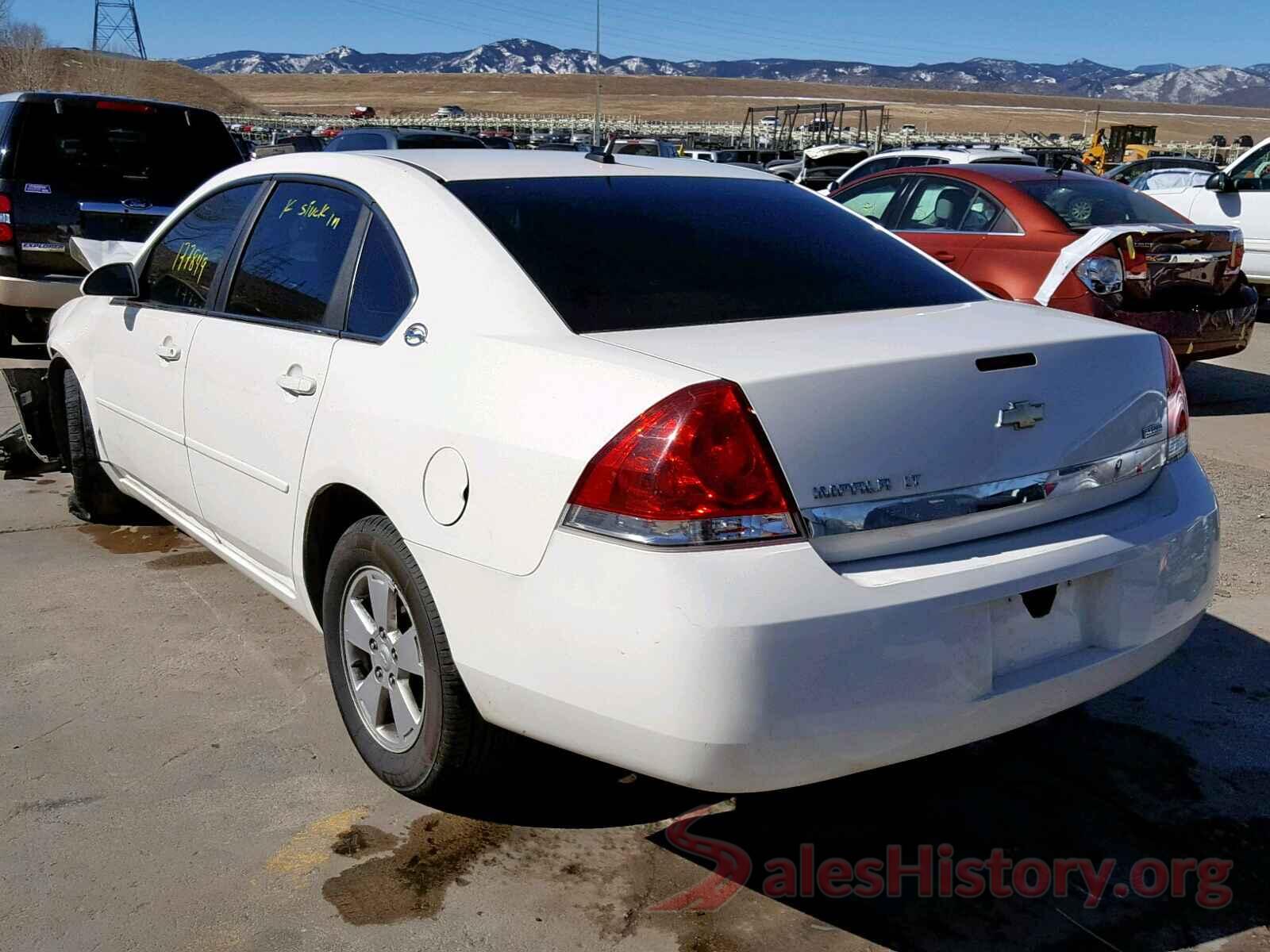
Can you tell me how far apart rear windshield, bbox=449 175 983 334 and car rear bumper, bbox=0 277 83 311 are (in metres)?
6.36

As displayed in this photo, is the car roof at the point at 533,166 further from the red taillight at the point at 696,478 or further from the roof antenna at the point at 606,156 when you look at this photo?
the red taillight at the point at 696,478

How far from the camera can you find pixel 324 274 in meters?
3.36

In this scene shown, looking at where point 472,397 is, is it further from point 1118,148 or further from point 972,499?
point 1118,148

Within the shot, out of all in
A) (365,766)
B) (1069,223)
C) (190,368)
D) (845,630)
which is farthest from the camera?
(1069,223)

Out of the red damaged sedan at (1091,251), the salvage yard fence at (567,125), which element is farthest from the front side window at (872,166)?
the salvage yard fence at (567,125)

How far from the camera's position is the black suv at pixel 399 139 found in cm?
1666

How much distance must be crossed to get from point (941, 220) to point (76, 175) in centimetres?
593

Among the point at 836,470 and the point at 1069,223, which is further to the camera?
the point at 1069,223

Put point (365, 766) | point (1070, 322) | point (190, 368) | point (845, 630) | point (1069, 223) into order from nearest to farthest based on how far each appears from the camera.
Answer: point (845, 630), point (1070, 322), point (365, 766), point (190, 368), point (1069, 223)

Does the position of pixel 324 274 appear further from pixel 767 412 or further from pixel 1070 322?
pixel 1070 322

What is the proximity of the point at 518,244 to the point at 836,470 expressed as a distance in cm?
104

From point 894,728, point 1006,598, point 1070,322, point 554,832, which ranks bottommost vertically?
point 554,832

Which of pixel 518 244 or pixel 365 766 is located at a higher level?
pixel 518 244

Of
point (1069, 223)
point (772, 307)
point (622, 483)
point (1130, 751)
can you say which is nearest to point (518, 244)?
point (772, 307)
